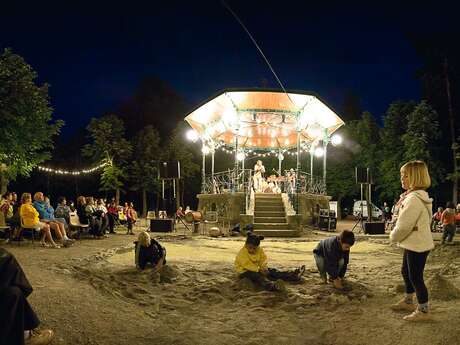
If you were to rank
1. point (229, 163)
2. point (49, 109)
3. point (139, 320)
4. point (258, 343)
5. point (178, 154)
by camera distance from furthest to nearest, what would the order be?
point (229, 163) < point (178, 154) < point (49, 109) < point (139, 320) < point (258, 343)

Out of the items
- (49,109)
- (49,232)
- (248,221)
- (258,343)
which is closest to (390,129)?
(248,221)

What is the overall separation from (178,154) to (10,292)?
35.6 m

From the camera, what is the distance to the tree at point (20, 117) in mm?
18797

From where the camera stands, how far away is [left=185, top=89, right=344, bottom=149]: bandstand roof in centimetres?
1908

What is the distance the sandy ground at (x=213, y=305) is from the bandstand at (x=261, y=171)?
894 centimetres

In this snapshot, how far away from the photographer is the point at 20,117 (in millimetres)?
18859

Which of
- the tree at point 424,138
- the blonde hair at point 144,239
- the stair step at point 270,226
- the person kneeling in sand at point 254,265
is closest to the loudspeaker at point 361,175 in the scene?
the stair step at point 270,226

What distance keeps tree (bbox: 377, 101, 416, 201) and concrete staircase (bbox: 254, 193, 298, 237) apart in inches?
686

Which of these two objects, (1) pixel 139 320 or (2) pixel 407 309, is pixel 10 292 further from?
(2) pixel 407 309

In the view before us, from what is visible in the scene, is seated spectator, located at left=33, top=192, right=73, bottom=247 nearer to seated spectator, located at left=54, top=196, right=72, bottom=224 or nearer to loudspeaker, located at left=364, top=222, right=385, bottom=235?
seated spectator, located at left=54, top=196, right=72, bottom=224

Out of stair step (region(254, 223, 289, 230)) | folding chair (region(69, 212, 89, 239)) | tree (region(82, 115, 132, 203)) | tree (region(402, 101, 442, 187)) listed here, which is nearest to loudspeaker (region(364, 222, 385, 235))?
stair step (region(254, 223, 289, 230))

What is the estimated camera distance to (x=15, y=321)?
3219 mm

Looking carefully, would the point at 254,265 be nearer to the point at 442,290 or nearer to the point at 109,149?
the point at 442,290

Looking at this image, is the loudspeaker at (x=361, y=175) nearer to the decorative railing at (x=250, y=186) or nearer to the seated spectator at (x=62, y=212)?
the decorative railing at (x=250, y=186)
